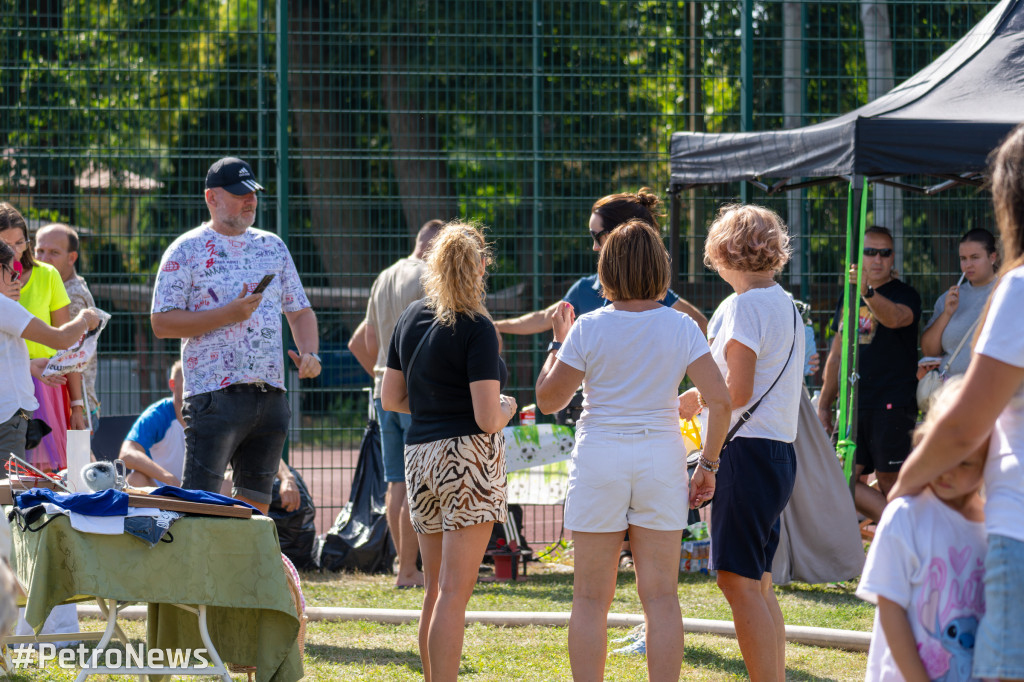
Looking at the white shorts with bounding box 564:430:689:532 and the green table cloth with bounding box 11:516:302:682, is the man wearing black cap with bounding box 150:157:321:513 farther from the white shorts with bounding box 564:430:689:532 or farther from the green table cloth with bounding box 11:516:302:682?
the white shorts with bounding box 564:430:689:532

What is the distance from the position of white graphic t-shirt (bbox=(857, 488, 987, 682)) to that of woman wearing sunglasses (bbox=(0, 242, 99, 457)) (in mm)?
3481

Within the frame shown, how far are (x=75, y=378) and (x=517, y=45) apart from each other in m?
3.90

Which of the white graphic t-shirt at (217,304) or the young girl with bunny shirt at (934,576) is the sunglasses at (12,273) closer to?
the white graphic t-shirt at (217,304)

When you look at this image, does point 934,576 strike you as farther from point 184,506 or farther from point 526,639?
point 526,639

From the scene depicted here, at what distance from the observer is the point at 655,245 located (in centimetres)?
358

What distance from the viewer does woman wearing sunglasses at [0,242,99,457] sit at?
4438 mm

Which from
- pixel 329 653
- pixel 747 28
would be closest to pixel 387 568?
pixel 329 653

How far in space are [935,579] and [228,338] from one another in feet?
10.5

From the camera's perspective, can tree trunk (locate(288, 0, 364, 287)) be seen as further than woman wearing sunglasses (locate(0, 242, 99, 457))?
Yes

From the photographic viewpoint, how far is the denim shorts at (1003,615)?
2111mm

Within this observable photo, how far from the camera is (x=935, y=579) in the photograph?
2.23 m

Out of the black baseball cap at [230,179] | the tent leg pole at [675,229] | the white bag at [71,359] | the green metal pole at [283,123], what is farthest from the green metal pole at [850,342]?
the green metal pole at [283,123]

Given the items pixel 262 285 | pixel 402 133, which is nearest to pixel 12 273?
pixel 262 285

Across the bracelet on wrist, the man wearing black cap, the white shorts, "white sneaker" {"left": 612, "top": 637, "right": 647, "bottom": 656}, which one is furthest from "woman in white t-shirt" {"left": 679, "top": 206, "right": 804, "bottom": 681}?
the man wearing black cap
